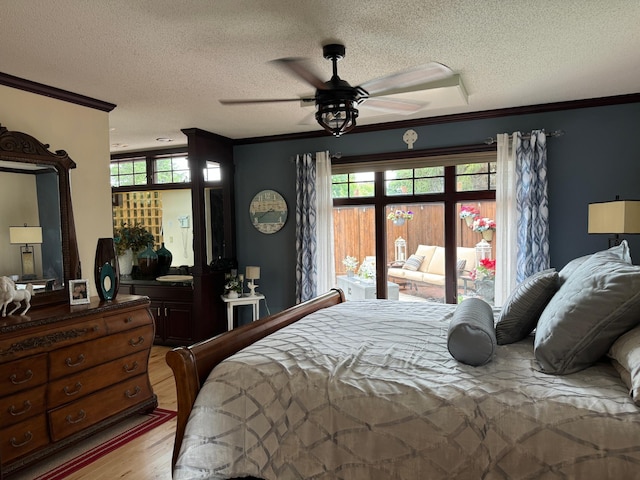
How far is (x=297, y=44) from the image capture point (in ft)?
8.48

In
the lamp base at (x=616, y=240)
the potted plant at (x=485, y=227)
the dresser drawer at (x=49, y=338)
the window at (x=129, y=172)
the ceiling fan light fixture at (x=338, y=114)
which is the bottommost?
the dresser drawer at (x=49, y=338)

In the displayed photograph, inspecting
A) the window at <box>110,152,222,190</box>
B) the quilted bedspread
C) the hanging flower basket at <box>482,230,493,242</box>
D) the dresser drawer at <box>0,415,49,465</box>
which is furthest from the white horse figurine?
the hanging flower basket at <box>482,230,493,242</box>

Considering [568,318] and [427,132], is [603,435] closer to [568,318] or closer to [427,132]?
[568,318]

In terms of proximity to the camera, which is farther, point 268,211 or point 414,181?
point 268,211

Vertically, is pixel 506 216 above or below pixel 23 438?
above

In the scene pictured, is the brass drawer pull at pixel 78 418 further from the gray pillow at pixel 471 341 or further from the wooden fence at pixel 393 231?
the wooden fence at pixel 393 231

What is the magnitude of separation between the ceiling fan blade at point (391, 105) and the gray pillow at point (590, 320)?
1.47 meters

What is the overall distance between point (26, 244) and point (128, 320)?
87 centimetres

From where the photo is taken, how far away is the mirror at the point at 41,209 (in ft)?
9.78

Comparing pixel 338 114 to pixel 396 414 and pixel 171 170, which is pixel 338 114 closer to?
pixel 396 414

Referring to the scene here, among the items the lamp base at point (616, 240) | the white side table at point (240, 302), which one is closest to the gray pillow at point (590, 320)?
the lamp base at point (616, 240)

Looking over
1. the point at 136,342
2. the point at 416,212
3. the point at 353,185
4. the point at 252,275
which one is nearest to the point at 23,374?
the point at 136,342

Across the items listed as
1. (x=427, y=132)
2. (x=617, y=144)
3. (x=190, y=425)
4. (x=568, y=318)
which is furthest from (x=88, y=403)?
(x=617, y=144)

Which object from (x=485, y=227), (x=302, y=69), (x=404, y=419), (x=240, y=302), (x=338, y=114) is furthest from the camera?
(x=240, y=302)
